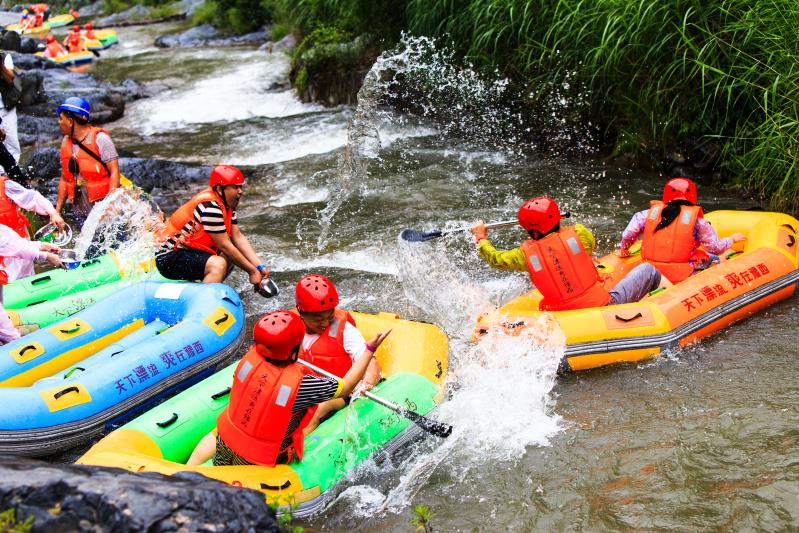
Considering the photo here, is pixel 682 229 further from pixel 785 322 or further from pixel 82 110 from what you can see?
pixel 82 110

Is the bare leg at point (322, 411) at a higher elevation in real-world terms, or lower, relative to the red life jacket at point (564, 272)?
lower

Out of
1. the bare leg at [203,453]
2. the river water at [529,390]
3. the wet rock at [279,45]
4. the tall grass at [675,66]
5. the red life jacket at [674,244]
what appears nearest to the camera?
the river water at [529,390]

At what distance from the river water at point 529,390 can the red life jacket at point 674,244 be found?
22.6 inches

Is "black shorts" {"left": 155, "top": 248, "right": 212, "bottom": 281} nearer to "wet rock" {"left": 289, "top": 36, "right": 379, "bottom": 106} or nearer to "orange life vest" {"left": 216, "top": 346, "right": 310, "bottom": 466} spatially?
"orange life vest" {"left": 216, "top": 346, "right": 310, "bottom": 466}

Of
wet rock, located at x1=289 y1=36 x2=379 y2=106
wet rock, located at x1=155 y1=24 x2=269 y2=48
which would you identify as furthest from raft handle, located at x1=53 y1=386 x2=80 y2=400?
wet rock, located at x1=155 y1=24 x2=269 y2=48

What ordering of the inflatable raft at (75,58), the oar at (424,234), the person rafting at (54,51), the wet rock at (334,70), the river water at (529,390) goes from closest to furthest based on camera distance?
the river water at (529,390), the oar at (424,234), the wet rock at (334,70), the inflatable raft at (75,58), the person rafting at (54,51)

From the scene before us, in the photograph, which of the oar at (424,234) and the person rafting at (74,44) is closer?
the oar at (424,234)

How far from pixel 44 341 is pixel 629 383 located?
3958 mm

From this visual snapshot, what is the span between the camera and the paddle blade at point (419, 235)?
6.41m

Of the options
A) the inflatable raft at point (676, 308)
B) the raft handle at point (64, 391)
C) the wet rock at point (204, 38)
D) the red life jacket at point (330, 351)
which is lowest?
the wet rock at point (204, 38)

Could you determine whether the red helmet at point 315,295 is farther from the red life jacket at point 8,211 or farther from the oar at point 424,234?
the red life jacket at point 8,211

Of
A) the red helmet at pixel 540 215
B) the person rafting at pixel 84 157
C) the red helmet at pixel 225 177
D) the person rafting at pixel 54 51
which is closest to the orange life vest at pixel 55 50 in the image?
the person rafting at pixel 54 51

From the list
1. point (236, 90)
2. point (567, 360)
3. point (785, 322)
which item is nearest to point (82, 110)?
point (567, 360)

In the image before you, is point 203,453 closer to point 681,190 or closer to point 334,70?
point 681,190
